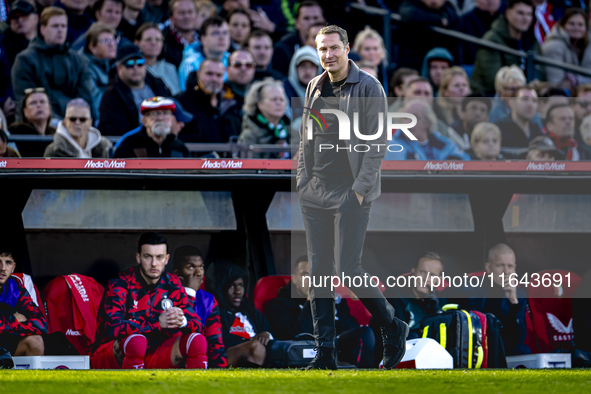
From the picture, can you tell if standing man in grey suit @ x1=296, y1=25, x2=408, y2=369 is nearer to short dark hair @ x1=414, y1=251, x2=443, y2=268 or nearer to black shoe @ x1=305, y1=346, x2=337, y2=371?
black shoe @ x1=305, y1=346, x2=337, y2=371

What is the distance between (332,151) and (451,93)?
352 cm

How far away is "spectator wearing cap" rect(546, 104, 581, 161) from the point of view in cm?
694

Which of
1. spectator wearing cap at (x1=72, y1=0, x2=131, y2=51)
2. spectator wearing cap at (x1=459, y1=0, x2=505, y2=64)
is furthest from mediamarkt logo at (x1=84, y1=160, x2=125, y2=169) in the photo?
spectator wearing cap at (x1=459, y1=0, x2=505, y2=64)

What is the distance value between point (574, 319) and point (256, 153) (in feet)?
9.47

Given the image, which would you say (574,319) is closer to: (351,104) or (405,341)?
(405,341)

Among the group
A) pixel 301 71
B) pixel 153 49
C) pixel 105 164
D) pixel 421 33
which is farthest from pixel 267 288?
pixel 421 33

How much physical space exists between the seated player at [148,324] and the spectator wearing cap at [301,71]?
3.05 m

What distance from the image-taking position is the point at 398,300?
5734 millimetres

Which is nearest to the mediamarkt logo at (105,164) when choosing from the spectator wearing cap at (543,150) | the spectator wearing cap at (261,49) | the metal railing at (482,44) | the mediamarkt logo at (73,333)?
the mediamarkt logo at (73,333)

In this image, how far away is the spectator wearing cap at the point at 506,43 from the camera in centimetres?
906

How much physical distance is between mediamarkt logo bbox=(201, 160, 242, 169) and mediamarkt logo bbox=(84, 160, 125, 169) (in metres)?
0.61

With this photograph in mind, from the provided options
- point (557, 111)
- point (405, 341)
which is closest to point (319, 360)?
point (405, 341)

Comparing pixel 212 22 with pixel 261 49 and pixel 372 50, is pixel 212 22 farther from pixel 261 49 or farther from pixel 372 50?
pixel 372 50

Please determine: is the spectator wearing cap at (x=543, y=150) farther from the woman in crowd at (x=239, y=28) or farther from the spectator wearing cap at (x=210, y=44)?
the woman in crowd at (x=239, y=28)
